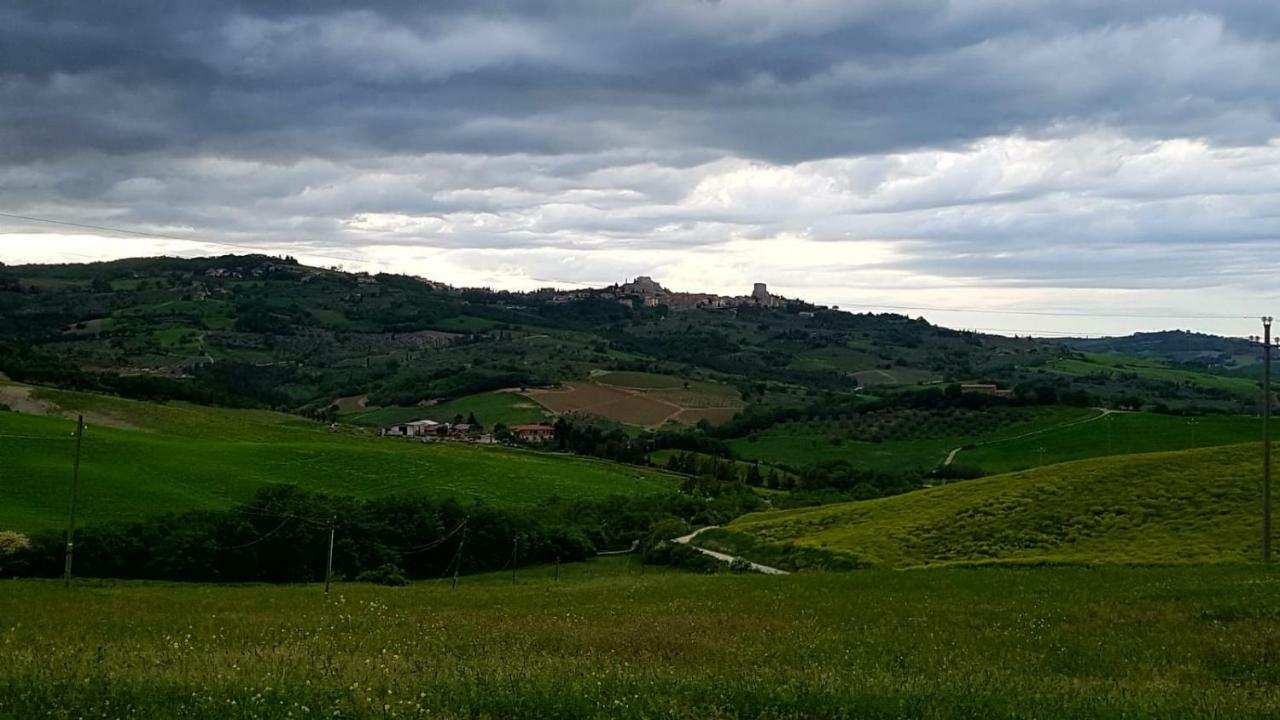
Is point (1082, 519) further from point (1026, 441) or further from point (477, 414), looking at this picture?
point (477, 414)

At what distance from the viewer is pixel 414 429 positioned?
566ft

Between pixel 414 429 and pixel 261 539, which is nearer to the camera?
pixel 261 539

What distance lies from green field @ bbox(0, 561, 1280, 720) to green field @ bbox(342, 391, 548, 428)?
498 feet

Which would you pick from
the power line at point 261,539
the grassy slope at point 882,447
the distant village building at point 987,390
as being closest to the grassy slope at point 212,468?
the power line at point 261,539

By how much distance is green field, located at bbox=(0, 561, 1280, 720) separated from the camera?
11.9m

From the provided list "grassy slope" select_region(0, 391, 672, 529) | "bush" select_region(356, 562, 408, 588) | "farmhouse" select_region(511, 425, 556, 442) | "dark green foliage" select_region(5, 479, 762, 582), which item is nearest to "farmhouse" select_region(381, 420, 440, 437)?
"farmhouse" select_region(511, 425, 556, 442)

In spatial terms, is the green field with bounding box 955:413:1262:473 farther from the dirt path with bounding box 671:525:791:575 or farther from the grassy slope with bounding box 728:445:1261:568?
the grassy slope with bounding box 728:445:1261:568

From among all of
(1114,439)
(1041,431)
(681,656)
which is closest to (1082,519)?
(681,656)

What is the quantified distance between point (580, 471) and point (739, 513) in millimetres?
27862

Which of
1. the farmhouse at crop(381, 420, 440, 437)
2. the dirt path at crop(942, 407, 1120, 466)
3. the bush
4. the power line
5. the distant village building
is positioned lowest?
the farmhouse at crop(381, 420, 440, 437)

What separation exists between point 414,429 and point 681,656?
160817 mm

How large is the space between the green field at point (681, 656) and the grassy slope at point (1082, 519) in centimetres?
1359

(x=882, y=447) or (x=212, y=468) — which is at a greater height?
(x=882, y=447)

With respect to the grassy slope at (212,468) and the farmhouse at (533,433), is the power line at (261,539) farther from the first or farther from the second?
the farmhouse at (533,433)
